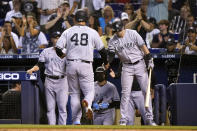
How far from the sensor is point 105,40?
12.0 meters

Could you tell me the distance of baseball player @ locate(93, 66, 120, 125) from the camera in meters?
10.2

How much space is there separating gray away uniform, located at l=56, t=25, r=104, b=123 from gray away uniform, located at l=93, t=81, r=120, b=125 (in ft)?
4.62

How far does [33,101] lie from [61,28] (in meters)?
Answer: 3.92

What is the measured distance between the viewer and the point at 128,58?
9250mm

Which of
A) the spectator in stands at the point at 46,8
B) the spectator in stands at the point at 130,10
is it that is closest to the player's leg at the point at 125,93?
the spectator in stands at the point at 130,10

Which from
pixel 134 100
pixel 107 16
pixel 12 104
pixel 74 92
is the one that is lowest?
pixel 134 100

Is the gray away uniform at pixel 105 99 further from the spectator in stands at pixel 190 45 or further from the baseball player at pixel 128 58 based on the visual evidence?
the spectator in stands at pixel 190 45

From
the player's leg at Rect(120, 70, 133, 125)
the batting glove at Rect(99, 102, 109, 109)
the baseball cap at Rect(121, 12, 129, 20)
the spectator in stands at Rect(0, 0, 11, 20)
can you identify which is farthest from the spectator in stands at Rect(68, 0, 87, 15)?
the player's leg at Rect(120, 70, 133, 125)

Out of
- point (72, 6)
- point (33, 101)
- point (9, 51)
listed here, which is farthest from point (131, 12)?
point (33, 101)

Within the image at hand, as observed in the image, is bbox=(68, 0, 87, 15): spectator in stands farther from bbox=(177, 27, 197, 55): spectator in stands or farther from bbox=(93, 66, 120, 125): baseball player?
bbox=(93, 66, 120, 125): baseball player

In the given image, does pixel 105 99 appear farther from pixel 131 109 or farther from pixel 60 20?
pixel 60 20

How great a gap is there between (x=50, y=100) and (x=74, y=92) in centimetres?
117

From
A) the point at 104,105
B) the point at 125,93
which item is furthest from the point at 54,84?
the point at 125,93

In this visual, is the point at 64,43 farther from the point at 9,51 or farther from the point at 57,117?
the point at 9,51
